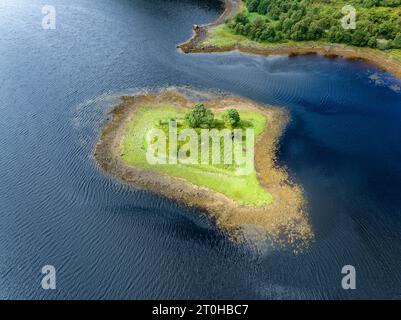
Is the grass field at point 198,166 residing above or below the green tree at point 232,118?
below

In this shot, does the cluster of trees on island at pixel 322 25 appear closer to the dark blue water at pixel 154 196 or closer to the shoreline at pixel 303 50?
the shoreline at pixel 303 50

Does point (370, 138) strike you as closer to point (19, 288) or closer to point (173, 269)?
point (173, 269)

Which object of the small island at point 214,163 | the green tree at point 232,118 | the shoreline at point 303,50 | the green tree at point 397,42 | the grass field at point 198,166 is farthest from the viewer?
the green tree at point 397,42

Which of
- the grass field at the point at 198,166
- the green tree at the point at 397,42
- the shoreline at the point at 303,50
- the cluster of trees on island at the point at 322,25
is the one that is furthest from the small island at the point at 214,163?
the green tree at the point at 397,42


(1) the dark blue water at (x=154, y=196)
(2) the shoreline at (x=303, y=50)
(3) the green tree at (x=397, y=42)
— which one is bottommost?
(1) the dark blue water at (x=154, y=196)

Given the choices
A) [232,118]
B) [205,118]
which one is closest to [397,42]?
[232,118]

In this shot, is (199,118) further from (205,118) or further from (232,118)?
(232,118)
